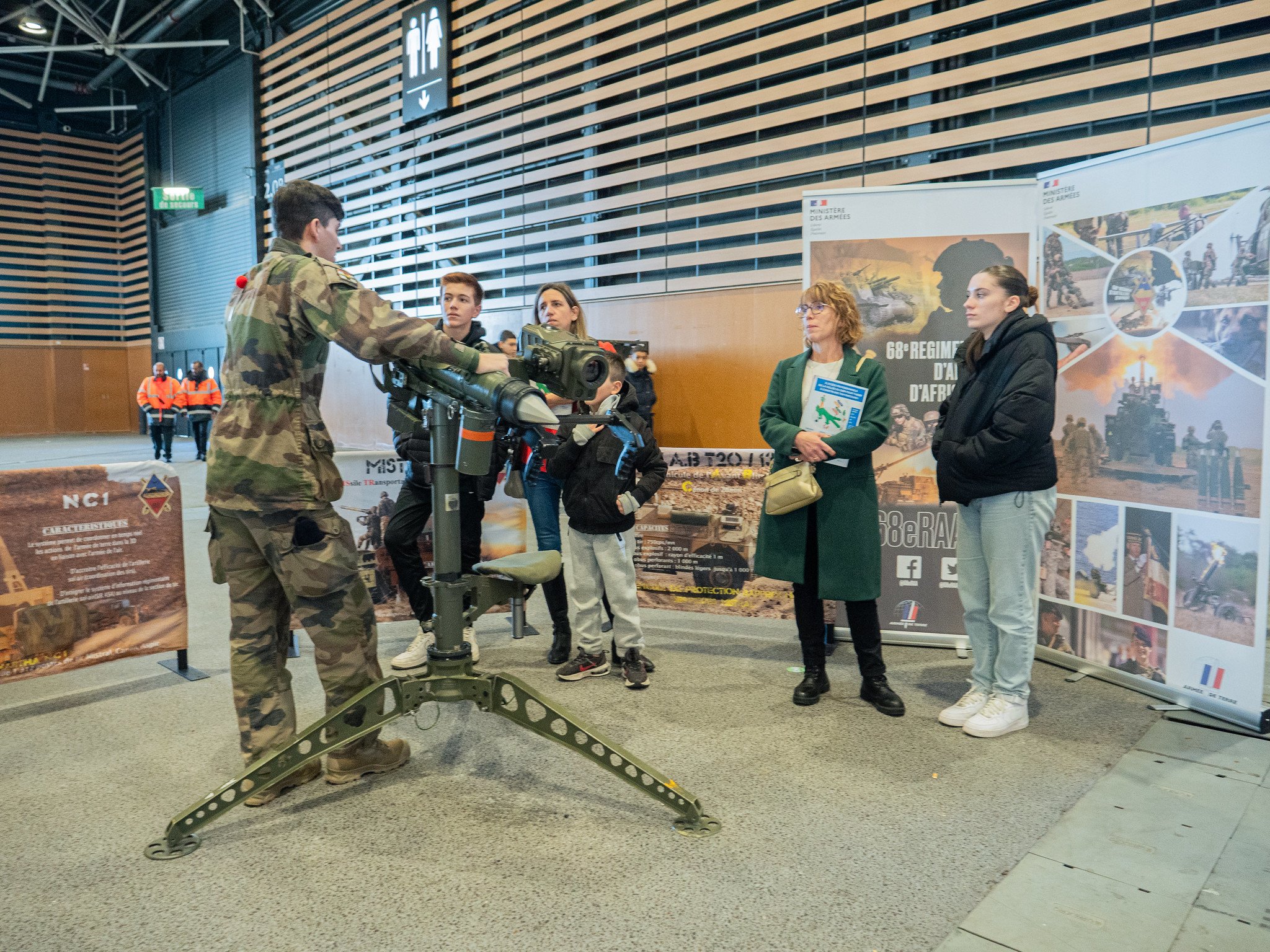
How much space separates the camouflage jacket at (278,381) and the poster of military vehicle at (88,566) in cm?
127

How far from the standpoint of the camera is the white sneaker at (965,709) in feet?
9.40

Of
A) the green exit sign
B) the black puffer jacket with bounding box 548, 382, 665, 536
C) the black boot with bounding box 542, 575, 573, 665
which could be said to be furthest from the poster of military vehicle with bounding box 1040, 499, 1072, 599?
the green exit sign

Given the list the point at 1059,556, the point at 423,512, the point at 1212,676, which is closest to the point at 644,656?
the point at 423,512

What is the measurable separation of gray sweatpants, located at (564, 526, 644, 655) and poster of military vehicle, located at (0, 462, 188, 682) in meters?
1.61

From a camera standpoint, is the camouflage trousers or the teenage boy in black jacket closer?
the camouflage trousers

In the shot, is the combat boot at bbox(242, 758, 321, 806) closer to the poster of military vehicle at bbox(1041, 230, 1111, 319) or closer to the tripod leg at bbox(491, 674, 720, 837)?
the tripod leg at bbox(491, 674, 720, 837)

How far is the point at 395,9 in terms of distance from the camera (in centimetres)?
948

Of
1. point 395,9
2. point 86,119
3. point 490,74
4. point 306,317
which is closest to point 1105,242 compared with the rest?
point 306,317

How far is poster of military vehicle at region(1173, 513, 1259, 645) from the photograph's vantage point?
277 centimetres

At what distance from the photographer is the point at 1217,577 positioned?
2.88 meters

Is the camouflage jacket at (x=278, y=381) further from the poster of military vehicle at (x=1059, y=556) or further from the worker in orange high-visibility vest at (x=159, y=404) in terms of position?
the worker in orange high-visibility vest at (x=159, y=404)

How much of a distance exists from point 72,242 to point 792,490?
2101cm

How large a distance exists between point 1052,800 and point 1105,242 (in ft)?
7.17

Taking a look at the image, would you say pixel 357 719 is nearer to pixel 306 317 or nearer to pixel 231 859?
pixel 231 859
